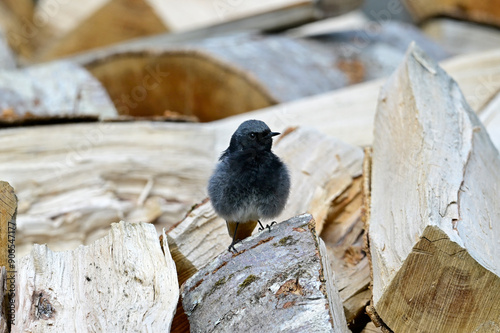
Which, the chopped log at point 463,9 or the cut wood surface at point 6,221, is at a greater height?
the cut wood surface at point 6,221

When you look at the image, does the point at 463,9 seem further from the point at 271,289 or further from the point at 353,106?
the point at 271,289

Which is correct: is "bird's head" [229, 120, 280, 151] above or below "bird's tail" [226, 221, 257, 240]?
above

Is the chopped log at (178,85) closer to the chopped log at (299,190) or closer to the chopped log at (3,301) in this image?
the chopped log at (299,190)

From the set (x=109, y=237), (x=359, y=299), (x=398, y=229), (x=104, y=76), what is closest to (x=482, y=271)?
(x=398, y=229)

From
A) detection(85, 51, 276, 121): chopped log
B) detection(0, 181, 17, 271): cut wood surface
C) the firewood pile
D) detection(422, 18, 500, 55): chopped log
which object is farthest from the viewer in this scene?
detection(422, 18, 500, 55): chopped log

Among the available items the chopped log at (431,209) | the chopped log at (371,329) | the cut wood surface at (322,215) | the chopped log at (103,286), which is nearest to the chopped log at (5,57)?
the cut wood surface at (322,215)

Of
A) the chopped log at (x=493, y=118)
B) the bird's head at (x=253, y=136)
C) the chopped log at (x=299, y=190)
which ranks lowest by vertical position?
the chopped log at (x=493, y=118)

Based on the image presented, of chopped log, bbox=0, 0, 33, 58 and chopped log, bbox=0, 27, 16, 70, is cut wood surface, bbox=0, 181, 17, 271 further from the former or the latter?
chopped log, bbox=0, 0, 33, 58

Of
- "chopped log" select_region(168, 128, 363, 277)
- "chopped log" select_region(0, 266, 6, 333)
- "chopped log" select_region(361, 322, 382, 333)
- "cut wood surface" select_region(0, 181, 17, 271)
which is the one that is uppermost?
"cut wood surface" select_region(0, 181, 17, 271)

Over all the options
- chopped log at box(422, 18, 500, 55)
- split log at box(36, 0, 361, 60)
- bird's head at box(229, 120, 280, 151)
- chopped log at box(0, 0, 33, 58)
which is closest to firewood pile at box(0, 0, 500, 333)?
bird's head at box(229, 120, 280, 151)
